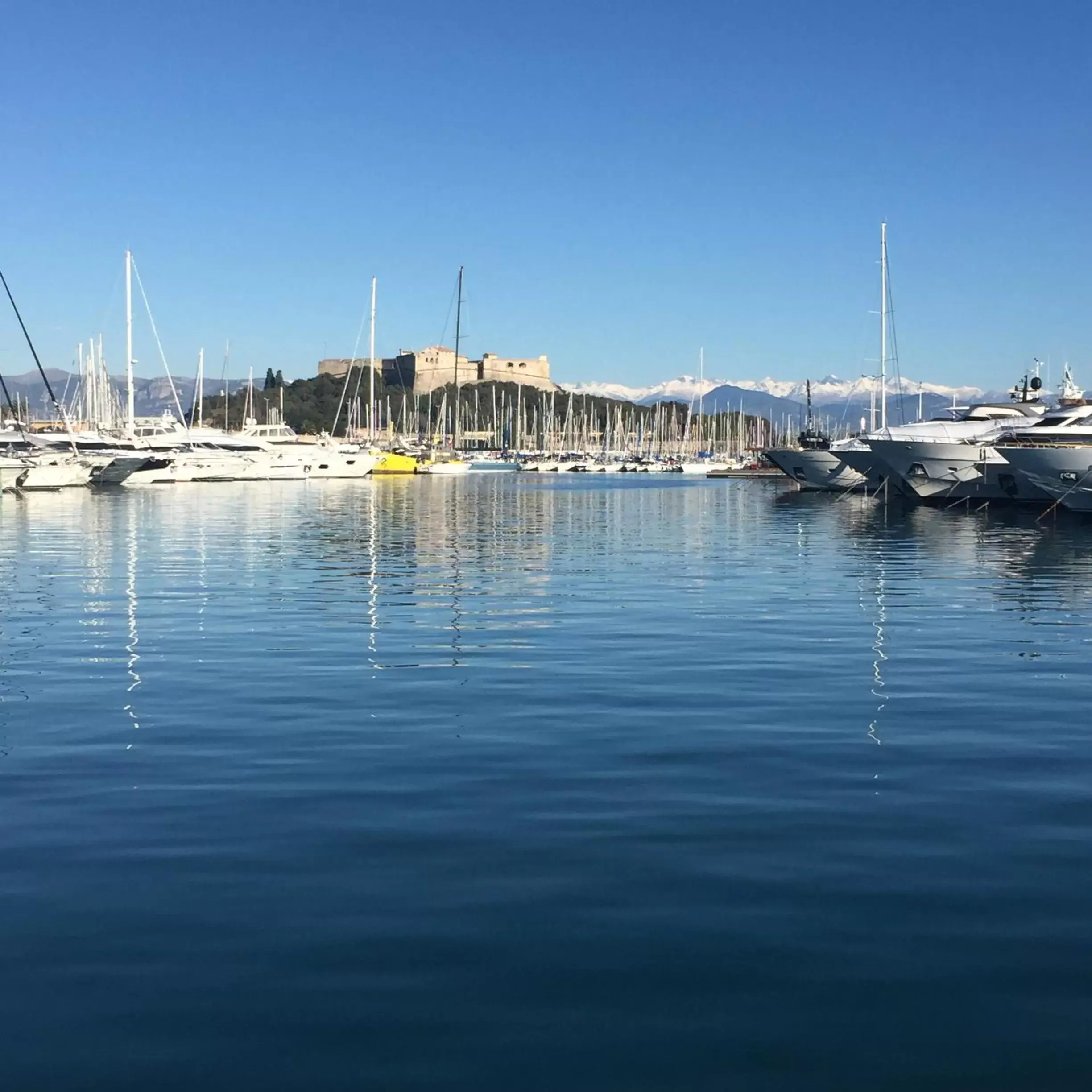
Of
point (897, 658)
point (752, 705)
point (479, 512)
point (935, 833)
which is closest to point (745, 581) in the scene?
point (897, 658)

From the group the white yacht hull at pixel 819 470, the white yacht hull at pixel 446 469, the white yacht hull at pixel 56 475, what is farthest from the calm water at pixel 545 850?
the white yacht hull at pixel 446 469

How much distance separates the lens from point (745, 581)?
2652 cm

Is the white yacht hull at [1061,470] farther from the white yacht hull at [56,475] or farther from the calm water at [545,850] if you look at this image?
the white yacht hull at [56,475]

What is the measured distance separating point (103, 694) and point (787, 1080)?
33.3 ft

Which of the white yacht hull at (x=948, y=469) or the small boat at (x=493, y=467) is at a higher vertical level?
the small boat at (x=493, y=467)

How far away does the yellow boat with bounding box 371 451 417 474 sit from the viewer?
116125 mm

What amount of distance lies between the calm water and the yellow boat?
95499 mm

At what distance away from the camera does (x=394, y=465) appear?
117 metres

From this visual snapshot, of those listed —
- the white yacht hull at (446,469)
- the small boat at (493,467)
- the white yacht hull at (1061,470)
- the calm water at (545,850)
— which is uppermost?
the small boat at (493,467)

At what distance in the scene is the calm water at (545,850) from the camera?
564 cm

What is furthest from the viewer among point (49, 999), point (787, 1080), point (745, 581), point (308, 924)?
point (745, 581)

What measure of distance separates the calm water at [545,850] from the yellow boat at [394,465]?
95.5 meters

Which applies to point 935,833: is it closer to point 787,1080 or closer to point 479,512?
point 787,1080

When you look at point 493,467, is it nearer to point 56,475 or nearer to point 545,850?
point 56,475
